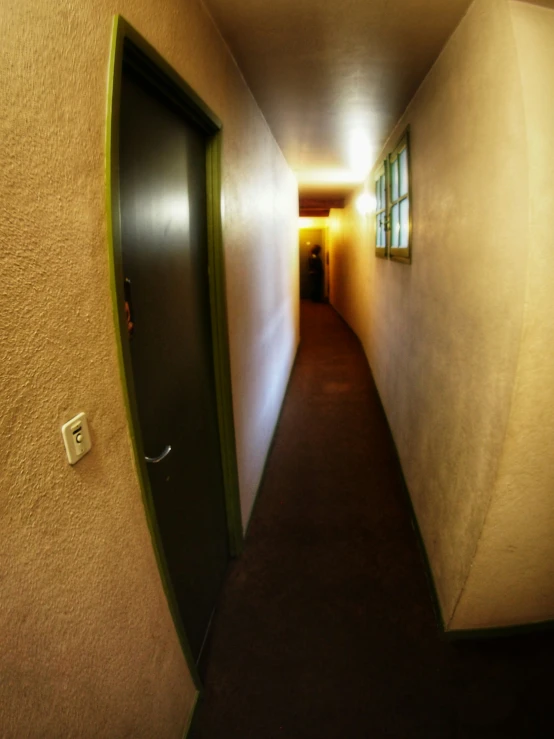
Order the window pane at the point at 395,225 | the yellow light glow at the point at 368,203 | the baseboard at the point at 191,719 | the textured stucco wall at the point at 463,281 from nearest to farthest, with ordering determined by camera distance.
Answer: the textured stucco wall at the point at 463,281 → the baseboard at the point at 191,719 → the window pane at the point at 395,225 → the yellow light glow at the point at 368,203

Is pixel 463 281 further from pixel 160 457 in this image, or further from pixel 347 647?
pixel 347 647

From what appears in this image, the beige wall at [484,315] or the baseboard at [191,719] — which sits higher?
the beige wall at [484,315]

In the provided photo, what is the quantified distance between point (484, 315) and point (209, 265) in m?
1.10

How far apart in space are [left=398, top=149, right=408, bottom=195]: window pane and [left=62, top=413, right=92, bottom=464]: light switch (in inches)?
99.6

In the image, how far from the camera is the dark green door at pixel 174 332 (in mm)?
1085

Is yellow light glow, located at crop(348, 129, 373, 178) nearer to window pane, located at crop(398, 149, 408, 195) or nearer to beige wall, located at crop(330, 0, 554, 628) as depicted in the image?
window pane, located at crop(398, 149, 408, 195)

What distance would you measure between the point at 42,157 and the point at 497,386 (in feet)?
4.52

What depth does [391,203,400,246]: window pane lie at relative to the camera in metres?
2.93

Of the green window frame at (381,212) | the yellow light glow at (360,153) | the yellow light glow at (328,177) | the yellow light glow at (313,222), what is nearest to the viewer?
the yellow light glow at (360,153)

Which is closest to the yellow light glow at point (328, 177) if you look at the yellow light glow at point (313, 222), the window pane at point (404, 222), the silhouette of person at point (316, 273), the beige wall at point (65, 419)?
the window pane at point (404, 222)

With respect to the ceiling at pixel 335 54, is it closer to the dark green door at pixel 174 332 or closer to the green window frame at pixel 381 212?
the dark green door at pixel 174 332

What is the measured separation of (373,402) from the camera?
13.1 ft

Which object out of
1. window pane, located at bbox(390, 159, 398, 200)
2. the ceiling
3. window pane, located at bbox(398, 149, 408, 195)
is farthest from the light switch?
window pane, located at bbox(390, 159, 398, 200)

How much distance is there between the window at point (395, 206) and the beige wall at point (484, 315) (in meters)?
0.22
